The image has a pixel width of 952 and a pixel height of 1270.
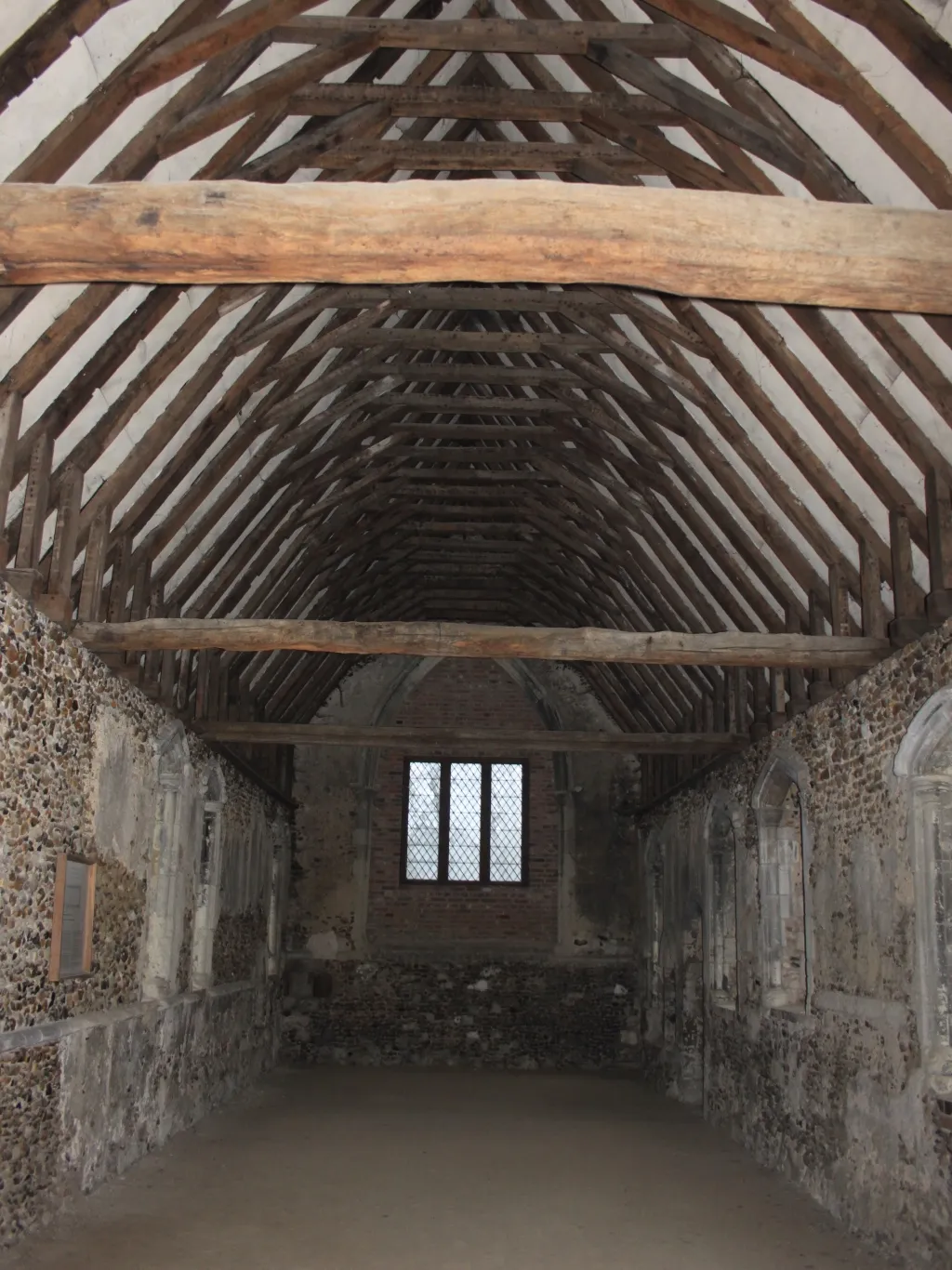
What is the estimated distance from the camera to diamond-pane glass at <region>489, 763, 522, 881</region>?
17250 millimetres

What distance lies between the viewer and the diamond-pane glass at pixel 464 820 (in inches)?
679

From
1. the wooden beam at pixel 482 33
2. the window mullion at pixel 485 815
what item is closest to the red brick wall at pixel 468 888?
the window mullion at pixel 485 815

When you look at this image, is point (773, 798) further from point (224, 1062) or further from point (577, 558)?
point (224, 1062)

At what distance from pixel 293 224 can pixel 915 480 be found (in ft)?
13.9

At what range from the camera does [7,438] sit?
621cm

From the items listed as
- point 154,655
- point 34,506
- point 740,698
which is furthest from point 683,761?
point 34,506

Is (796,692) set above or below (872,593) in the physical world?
below

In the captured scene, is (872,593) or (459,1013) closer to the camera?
(872,593)

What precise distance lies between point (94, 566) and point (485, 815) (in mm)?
10553

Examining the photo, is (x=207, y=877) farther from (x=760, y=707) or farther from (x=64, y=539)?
(x=64, y=539)

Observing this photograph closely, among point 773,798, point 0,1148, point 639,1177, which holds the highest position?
point 773,798

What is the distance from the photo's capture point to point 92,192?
4098 millimetres

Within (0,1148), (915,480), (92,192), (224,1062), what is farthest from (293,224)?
(224,1062)

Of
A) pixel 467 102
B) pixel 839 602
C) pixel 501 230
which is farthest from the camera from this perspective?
pixel 839 602
